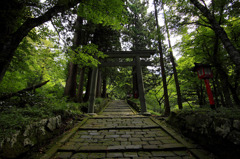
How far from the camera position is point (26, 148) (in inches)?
92.3

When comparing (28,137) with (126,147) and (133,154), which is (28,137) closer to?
(126,147)

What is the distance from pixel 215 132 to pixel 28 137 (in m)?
4.50

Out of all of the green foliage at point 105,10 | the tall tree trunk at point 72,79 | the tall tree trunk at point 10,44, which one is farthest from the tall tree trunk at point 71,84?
the tall tree trunk at point 10,44

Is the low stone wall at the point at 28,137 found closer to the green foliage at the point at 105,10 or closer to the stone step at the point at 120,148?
the stone step at the point at 120,148

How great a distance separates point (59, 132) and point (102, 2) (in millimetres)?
5611

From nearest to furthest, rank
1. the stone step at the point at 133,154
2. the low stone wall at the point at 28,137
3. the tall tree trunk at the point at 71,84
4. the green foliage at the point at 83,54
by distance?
the low stone wall at the point at 28,137, the stone step at the point at 133,154, the green foliage at the point at 83,54, the tall tree trunk at the point at 71,84

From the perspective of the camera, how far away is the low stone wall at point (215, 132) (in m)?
2.07

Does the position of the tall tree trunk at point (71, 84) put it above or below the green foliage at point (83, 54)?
below

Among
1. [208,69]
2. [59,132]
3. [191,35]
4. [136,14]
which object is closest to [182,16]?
[191,35]

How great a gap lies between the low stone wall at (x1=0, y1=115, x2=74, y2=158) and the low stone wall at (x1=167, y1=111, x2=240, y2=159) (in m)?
4.35

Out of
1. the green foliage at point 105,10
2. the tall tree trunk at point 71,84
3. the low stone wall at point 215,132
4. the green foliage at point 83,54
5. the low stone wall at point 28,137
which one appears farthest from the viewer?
the tall tree trunk at point 71,84

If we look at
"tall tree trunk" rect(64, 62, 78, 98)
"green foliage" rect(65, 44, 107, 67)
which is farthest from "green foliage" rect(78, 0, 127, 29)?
"tall tree trunk" rect(64, 62, 78, 98)

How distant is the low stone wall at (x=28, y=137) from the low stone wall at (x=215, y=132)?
435 centimetres

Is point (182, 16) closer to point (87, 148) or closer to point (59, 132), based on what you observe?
point (87, 148)
